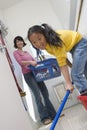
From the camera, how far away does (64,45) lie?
5.01 ft

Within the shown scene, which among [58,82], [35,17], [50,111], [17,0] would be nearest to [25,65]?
[50,111]

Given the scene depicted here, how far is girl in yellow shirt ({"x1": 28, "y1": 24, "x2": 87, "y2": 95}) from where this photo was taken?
146 centimetres

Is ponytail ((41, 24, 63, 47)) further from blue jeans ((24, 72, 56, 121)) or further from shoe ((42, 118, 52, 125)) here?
shoe ((42, 118, 52, 125))

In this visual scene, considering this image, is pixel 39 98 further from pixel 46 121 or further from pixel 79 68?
pixel 79 68

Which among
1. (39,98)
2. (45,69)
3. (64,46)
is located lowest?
(39,98)

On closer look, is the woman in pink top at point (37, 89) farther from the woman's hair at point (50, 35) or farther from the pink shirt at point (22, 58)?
the woman's hair at point (50, 35)

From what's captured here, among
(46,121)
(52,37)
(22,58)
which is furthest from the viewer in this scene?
(22,58)

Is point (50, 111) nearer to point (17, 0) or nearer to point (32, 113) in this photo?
point (32, 113)

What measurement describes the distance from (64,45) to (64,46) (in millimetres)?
12

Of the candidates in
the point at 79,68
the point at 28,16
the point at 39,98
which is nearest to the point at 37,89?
the point at 39,98

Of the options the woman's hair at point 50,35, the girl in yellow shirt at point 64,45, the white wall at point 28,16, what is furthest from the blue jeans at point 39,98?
the white wall at point 28,16

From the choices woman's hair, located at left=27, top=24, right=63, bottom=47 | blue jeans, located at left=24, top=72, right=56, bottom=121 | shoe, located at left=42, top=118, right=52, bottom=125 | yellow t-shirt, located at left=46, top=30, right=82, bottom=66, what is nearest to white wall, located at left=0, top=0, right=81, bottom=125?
blue jeans, located at left=24, top=72, right=56, bottom=121

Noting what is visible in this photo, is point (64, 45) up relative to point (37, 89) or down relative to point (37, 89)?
up

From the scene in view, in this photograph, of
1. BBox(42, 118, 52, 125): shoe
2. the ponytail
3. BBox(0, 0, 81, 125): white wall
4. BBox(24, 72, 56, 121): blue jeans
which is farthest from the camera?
BBox(0, 0, 81, 125): white wall
